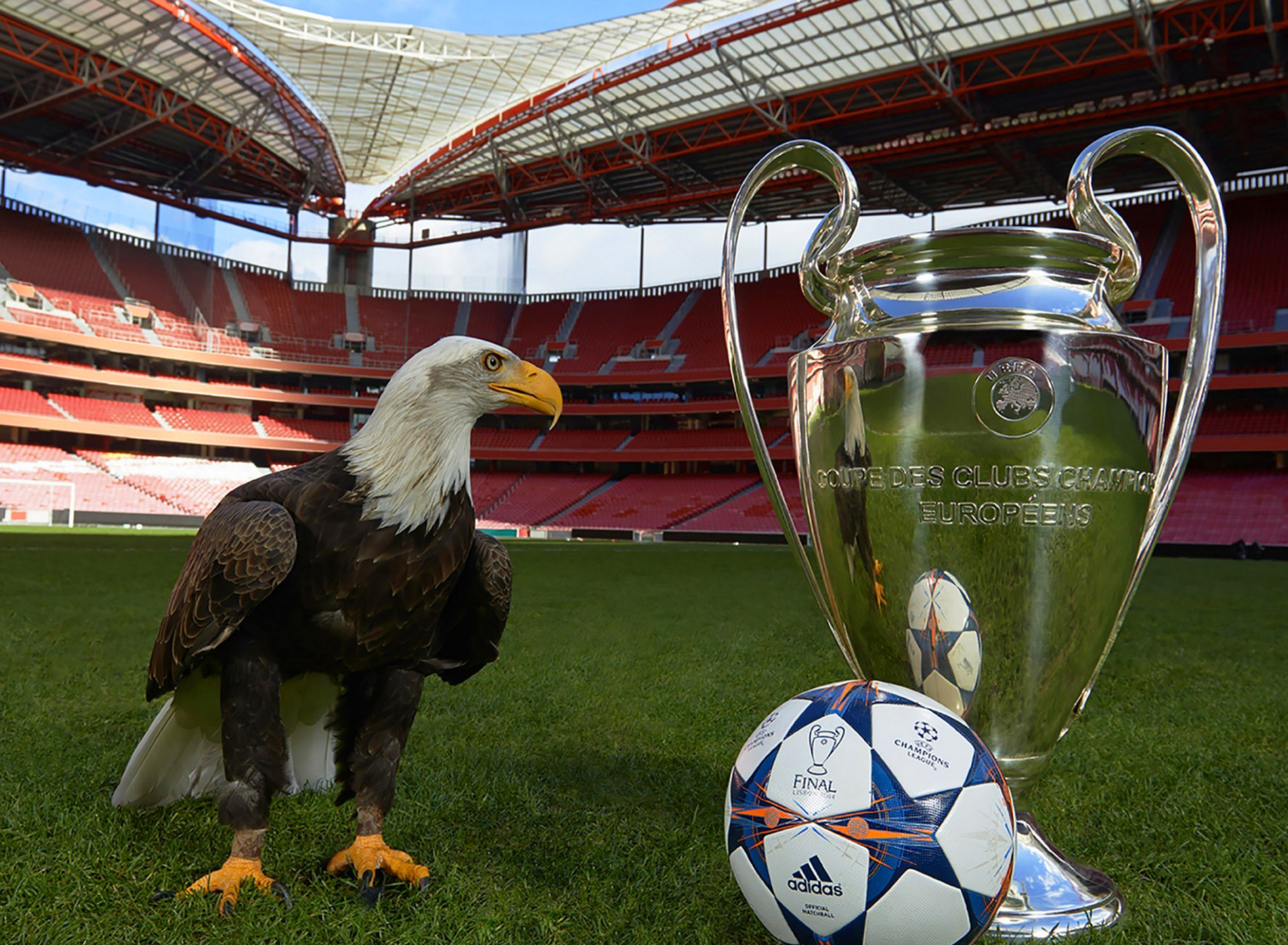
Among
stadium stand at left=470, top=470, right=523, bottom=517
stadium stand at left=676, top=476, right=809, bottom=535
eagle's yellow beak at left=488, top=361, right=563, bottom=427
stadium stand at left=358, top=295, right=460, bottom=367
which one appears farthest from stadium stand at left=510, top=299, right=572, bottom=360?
eagle's yellow beak at left=488, top=361, right=563, bottom=427

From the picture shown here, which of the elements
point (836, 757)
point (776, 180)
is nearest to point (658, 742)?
point (836, 757)

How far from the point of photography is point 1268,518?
25.7 metres

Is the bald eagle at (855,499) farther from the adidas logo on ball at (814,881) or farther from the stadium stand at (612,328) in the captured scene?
the stadium stand at (612,328)

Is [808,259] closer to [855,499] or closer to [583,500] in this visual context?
[855,499]

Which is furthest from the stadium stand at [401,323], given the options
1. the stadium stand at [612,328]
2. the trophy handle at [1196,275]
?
the trophy handle at [1196,275]

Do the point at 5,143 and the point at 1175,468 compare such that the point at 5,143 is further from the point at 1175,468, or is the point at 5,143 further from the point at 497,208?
the point at 1175,468

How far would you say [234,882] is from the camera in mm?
2240

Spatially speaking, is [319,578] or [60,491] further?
[60,491]

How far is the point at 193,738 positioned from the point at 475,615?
1.01m

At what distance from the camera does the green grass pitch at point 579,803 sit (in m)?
2.13

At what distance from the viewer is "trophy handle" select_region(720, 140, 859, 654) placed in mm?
2518

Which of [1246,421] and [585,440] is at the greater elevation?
[1246,421]

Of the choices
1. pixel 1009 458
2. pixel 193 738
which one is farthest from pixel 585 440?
pixel 1009 458

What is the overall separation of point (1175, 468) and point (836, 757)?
1.47m
